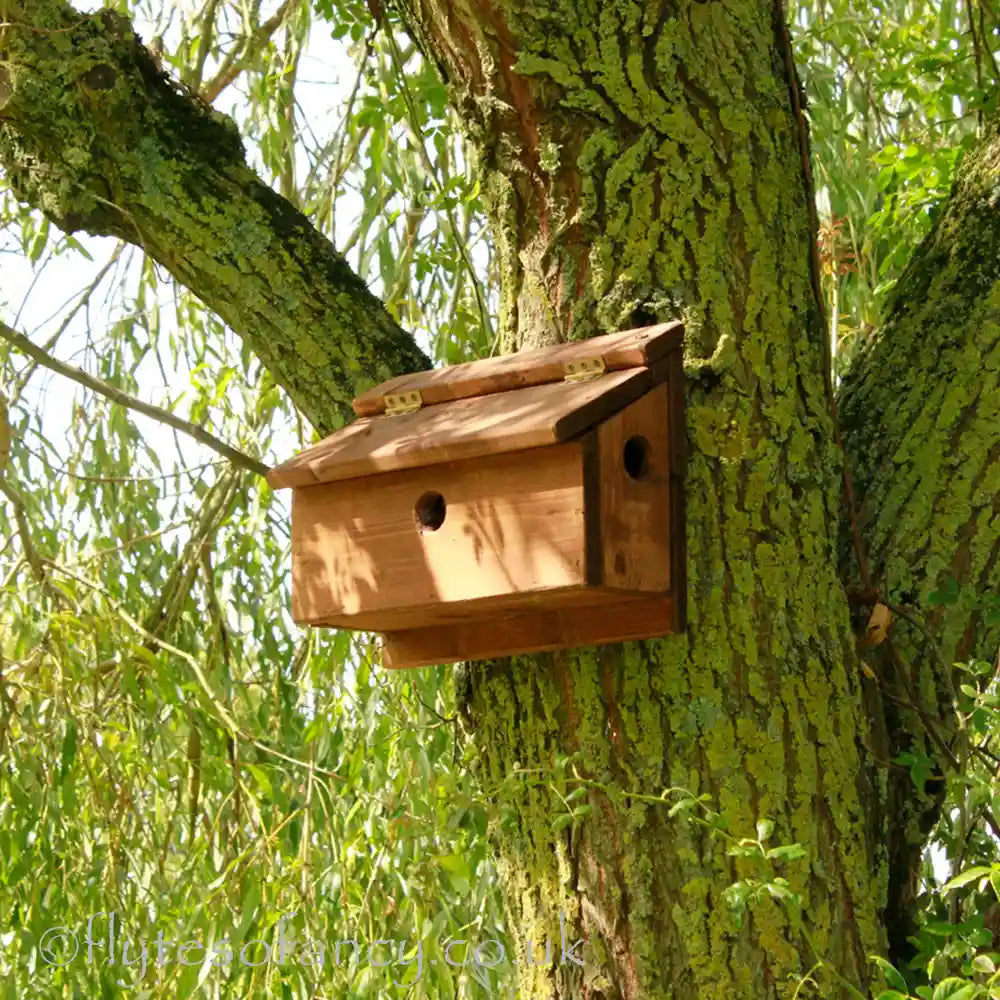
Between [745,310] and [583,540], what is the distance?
0.30m

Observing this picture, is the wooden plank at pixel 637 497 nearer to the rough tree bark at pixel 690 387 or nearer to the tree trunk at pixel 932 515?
the rough tree bark at pixel 690 387

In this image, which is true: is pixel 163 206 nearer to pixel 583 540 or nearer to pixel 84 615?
pixel 583 540

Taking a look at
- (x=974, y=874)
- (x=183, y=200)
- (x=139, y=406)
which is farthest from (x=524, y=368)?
(x=974, y=874)

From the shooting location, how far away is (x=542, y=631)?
1512mm

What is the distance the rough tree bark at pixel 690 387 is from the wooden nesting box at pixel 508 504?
0.04 m

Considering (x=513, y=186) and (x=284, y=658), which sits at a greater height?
(x=513, y=186)

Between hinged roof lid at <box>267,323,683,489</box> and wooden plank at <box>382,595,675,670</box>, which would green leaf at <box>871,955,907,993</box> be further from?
hinged roof lid at <box>267,323,683,489</box>

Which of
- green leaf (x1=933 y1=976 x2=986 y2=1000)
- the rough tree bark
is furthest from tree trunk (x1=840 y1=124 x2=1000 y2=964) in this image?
green leaf (x1=933 y1=976 x2=986 y2=1000)

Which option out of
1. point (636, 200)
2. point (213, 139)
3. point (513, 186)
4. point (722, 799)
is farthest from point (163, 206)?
point (722, 799)

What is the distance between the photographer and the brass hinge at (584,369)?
1.49 metres

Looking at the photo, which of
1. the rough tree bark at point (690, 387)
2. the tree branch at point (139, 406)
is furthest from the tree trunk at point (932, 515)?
the tree branch at point (139, 406)

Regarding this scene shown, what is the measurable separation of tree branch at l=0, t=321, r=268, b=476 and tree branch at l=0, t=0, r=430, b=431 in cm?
16

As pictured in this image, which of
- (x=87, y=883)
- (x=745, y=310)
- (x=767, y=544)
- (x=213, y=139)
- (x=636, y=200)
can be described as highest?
(x=213, y=139)

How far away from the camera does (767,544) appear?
A: 4.89 ft
